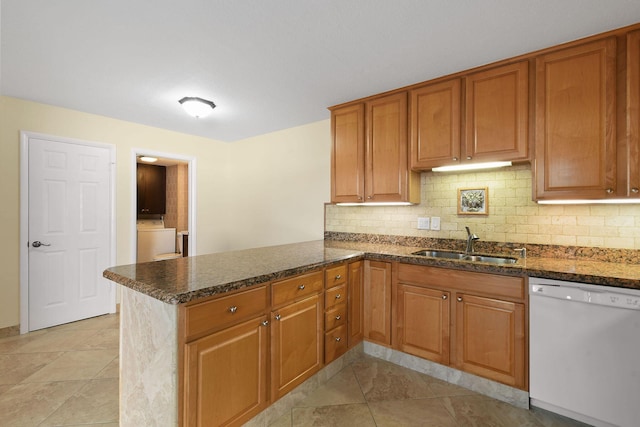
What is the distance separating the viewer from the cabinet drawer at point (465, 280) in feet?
6.32

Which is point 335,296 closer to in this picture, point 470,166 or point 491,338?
point 491,338

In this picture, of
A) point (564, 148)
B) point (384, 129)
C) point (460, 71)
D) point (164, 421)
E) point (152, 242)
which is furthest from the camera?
point (152, 242)

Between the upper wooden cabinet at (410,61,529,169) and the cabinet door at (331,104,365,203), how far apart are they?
54cm

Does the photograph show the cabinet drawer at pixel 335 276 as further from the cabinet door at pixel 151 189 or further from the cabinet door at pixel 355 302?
the cabinet door at pixel 151 189

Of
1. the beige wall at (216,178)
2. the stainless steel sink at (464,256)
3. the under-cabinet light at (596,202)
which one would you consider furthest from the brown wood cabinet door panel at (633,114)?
the beige wall at (216,178)

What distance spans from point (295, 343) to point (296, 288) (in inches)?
13.9

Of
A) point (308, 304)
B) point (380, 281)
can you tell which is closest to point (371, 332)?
point (380, 281)

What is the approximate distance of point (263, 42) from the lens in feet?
6.37

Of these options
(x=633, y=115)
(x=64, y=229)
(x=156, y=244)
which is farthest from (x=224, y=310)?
(x=156, y=244)

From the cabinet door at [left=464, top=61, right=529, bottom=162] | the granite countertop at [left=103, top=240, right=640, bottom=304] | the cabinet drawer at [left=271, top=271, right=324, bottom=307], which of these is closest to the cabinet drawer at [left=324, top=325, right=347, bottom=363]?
the cabinet drawer at [left=271, top=271, right=324, bottom=307]

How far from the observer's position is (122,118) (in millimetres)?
3559

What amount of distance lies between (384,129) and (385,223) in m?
0.95

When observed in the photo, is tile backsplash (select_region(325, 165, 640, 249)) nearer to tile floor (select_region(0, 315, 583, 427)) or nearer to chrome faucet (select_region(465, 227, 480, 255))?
chrome faucet (select_region(465, 227, 480, 255))

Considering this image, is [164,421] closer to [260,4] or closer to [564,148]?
[260,4]
